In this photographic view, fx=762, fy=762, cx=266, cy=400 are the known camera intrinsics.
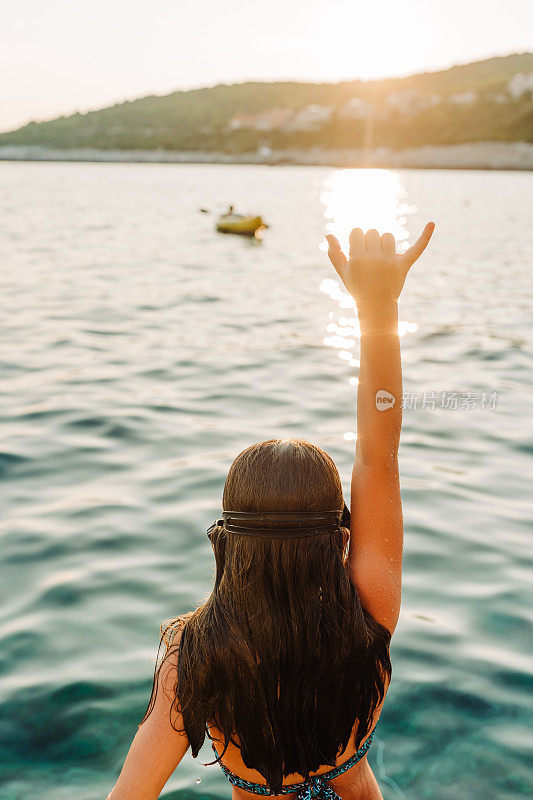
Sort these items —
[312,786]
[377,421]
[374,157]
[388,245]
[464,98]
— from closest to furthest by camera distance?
[388,245]
[377,421]
[312,786]
[374,157]
[464,98]

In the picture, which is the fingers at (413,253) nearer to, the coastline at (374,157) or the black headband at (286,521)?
the black headband at (286,521)

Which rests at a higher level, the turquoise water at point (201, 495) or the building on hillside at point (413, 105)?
the building on hillside at point (413, 105)

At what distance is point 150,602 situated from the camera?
190 inches

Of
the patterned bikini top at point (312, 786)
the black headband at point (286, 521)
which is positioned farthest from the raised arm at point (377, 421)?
the patterned bikini top at point (312, 786)

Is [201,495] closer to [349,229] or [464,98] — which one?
[349,229]

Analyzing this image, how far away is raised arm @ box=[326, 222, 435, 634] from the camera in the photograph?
2.06 meters

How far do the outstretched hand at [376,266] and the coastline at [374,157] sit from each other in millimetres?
157394

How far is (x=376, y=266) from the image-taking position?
2037 millimetres

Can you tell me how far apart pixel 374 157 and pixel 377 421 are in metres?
187

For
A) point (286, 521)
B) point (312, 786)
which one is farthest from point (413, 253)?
point (312, 786)

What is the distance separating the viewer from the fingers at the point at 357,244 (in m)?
2.05

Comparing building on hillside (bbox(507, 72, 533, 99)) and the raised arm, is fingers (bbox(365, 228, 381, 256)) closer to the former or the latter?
the raised arm

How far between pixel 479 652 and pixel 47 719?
2.38 metres

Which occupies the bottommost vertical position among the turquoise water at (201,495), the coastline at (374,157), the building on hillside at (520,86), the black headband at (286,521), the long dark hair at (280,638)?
the turquoise water at (201,495)
